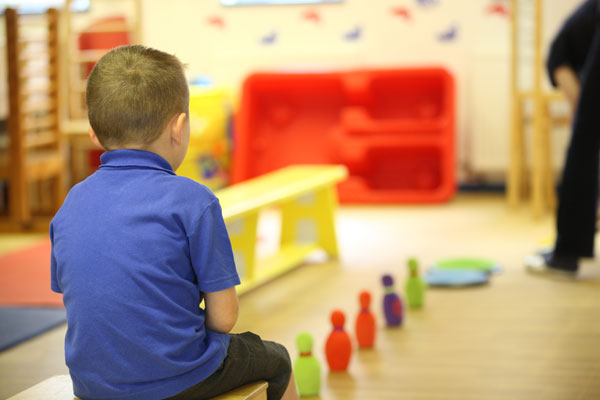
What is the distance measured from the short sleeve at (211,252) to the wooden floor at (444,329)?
0.75m

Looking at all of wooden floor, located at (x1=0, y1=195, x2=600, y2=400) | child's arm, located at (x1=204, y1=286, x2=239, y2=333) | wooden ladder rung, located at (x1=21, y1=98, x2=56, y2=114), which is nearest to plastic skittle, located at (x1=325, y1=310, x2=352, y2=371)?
wooden floor, located at (x1=0, y1=195, x2=600, y2=400)

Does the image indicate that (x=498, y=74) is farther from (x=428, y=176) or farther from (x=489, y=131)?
(x=428, y=176)

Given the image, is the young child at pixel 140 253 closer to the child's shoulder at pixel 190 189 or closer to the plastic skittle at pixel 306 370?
the child's shoulder at pixel 190 189

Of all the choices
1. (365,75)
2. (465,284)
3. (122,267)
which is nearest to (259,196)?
(465,284)

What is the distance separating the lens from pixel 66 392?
4.18ft

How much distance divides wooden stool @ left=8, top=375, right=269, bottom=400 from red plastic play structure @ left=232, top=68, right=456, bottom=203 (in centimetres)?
351

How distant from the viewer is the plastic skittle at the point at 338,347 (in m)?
1.97

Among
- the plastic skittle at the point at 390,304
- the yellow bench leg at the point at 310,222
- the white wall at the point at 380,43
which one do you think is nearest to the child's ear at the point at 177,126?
the plastic skittle at the point at 390,304

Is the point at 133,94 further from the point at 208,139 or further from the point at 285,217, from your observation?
the point at 208,139

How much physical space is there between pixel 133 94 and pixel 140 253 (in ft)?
0.70

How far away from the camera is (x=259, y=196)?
9.12 feet

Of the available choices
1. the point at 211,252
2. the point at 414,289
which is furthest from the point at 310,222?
the point at 211,252

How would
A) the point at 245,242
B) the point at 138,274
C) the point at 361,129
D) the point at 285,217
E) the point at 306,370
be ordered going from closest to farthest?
the point at 138,274 < the point at 306,370 < the point at 245,242 < the point at 285,217 < the point at 361,129

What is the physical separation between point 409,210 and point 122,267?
3509 mm
